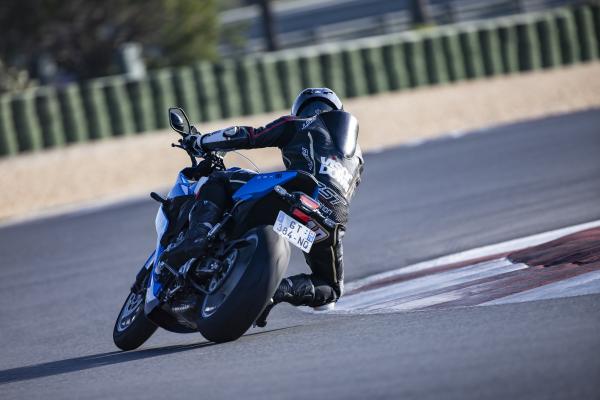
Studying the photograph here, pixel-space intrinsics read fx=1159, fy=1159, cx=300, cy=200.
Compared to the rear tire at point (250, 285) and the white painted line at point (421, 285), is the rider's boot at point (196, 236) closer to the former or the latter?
the rear tire at point (250, 285)

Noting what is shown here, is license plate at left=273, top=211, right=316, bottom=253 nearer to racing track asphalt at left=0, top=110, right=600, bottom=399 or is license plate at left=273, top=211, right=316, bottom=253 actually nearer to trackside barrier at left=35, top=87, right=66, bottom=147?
racing track asphalt at left=0, top=110, right=600, bottom=399

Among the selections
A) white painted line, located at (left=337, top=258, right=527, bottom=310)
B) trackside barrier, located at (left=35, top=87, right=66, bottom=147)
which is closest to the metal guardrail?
trackside barrier, located at (left=35, top=87, right=66, bottom=147)

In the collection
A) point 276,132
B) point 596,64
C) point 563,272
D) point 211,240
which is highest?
point 276,132

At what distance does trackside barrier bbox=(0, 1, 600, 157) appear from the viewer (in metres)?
18.5

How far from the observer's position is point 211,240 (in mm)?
5434

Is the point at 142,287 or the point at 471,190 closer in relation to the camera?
the point at 142,287

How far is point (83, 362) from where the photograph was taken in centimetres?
570

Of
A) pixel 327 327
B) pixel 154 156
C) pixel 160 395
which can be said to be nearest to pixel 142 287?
pixel 327 327

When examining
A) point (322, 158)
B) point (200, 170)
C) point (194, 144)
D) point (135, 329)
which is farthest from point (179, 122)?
point (135, 329)

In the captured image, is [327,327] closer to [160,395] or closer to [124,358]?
[124,358]

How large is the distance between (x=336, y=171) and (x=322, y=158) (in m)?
0.09

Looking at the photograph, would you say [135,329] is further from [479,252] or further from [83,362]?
[479,252]

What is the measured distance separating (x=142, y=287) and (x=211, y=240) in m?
0.85

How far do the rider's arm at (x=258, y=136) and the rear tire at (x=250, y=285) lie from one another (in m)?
0.64
